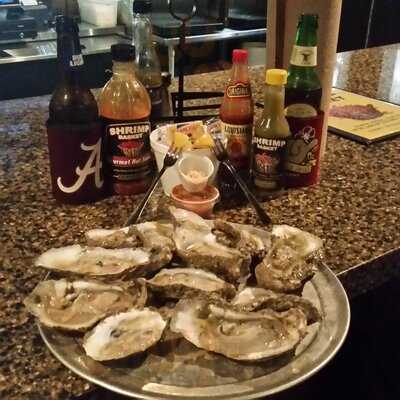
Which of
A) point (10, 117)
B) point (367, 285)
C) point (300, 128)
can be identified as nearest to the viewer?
point (367, 285)

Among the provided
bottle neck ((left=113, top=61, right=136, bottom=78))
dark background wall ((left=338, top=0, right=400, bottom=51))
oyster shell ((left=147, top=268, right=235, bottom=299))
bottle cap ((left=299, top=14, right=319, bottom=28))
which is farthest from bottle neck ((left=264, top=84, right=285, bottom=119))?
dark background wall ((left=338, top=0, right=400, bottom=51))

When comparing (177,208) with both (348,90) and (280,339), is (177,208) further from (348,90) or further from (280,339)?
(348,90)

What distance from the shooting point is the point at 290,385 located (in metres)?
0.58

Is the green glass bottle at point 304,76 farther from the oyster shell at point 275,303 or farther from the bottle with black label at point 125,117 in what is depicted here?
the oyster shell at point 275,303

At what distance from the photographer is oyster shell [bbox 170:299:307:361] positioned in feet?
1.94

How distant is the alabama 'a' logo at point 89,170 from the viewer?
0.89m

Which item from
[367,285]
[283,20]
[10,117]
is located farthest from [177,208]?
[10,117]

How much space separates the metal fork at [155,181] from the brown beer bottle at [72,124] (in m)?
0.09

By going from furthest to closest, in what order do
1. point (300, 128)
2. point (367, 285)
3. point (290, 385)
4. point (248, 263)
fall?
point (300, 128) < point (367, 285) < point (248, 263) < point (290, 385)

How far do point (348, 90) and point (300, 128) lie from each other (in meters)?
0.65

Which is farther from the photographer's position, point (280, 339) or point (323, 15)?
point (323, 15)

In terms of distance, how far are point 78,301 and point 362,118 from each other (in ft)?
2.97

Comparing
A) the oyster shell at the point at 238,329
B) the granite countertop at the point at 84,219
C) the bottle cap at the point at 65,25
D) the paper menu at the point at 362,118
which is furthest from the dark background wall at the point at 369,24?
the oyster shell at the point at 238,329

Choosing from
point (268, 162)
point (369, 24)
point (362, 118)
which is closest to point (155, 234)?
point (268, 162)
